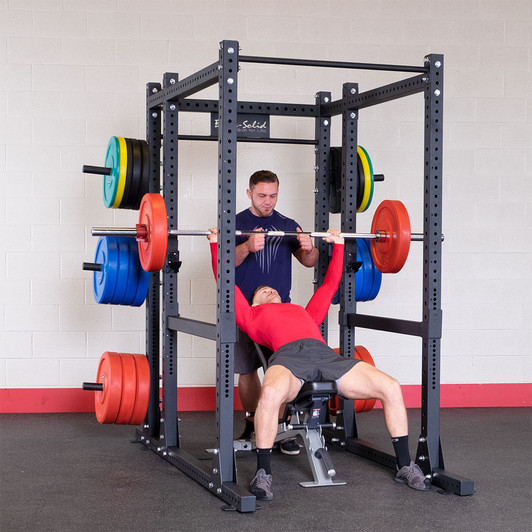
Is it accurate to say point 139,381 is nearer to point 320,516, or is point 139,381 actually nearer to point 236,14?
point 320,516

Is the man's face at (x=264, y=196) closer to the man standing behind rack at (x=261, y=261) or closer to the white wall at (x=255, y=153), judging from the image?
the man standing behind rack at (x=261, y=261)

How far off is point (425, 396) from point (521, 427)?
1.56 meters

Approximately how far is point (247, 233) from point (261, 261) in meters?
0.60

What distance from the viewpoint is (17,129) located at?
5207 millimetres

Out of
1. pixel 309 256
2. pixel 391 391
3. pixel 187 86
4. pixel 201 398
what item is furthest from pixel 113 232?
pixel 201 398

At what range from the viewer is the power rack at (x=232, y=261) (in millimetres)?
3398

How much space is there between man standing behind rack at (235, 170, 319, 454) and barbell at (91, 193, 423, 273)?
1.31 ft

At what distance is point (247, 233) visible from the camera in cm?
378

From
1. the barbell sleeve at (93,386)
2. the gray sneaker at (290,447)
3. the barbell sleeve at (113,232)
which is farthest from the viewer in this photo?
the gray sneaker at (290,447)

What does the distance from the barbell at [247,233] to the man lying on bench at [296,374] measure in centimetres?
19

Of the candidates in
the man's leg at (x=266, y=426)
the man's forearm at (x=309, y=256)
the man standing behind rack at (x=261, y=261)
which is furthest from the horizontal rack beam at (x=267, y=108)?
the man's leg at (x=266, y=426)

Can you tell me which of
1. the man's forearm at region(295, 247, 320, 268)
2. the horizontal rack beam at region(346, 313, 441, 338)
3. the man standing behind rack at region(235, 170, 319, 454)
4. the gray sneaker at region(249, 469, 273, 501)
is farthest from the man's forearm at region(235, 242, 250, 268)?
the gray sneaker at region(249, 469, 273, 501)

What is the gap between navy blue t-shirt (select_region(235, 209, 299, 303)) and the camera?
435cm

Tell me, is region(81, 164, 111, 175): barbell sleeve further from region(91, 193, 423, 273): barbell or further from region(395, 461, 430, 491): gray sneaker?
region(395, 461, 430, 491): gray sneaker
